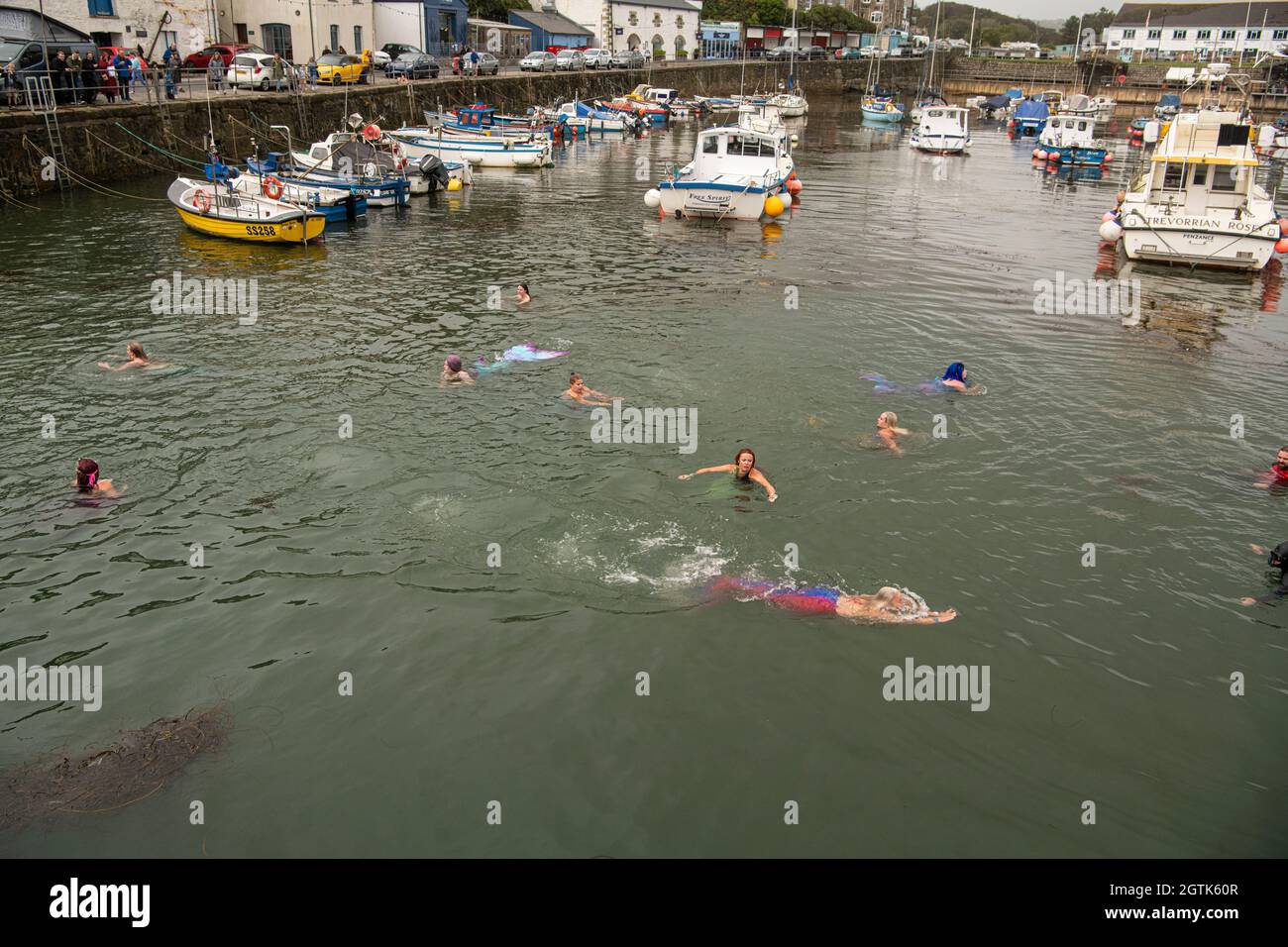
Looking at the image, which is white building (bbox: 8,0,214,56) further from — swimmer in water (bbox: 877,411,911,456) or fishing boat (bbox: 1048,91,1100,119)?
fishing boat (bbox: 1048,91,1100,119)

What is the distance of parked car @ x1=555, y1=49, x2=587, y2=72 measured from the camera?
74.8 meters

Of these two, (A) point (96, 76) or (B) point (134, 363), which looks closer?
(B) point (134, 363)

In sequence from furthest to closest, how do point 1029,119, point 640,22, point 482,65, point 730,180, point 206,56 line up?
1. point 640,22
2. point 1029,119
3. point 482,65
4. point 206,56
5. point 730,180

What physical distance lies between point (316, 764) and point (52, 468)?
7.98 metres

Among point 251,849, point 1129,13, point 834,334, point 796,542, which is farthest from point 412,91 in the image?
point 1129,13

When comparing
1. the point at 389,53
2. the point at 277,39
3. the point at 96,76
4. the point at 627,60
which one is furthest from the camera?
the point at 627,60

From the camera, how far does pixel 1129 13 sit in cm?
13012

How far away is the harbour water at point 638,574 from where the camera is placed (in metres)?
8.31

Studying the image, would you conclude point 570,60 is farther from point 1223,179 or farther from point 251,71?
point 1223,179

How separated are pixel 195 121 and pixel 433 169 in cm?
1097

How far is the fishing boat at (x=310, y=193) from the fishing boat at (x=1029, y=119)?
198 feet

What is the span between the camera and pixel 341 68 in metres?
51.1

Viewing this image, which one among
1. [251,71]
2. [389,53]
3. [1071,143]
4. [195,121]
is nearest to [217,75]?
[251,71]

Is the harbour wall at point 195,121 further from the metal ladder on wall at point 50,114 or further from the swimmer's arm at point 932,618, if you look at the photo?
the swimmer's arm at point 932,618
